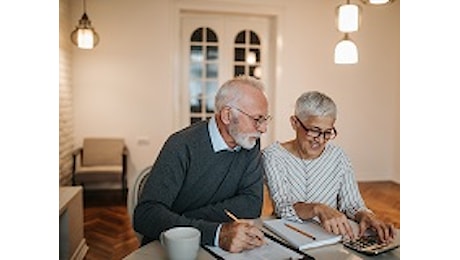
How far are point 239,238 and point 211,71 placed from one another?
14.9ft

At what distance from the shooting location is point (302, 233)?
52.5 inches

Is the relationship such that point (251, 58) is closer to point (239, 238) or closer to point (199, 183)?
point (199, 183)

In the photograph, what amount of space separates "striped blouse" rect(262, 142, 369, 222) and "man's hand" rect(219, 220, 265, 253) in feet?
1.71

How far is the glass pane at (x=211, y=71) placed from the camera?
556 centimetres

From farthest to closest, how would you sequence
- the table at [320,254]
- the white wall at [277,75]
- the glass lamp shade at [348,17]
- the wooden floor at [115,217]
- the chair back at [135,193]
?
the white wall at [277,75], the wooden floor at [115,217], the glass lamp shade at [348,17], the chair back at [135,193], the table at [320,254]

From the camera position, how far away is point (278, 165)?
1.78 meters

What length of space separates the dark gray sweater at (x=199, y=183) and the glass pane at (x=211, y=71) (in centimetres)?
396

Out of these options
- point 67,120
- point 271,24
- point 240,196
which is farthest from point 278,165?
point 271,24

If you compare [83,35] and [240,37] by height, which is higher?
[240,37]

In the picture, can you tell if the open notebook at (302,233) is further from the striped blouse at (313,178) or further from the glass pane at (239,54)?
the glass pane at (239,54)

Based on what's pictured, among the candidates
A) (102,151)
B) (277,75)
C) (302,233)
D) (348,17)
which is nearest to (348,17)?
(348,17)

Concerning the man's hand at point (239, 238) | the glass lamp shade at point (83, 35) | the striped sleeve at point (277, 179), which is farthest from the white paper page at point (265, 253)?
the glass lamp shade at point (83, 35)

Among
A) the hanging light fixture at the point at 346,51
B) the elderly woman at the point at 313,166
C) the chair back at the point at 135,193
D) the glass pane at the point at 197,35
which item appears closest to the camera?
the chair back at the point at 135,193
